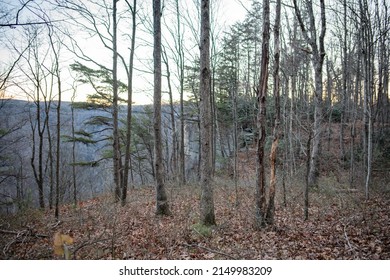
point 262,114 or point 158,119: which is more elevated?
point 158,119

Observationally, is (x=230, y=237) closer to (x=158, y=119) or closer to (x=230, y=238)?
(x=230, y=238)

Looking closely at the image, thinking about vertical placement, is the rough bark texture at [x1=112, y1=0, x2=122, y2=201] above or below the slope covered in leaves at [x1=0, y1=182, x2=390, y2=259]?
above

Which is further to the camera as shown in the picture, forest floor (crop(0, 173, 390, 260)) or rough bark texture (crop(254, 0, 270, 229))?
rough bark texture (crop(254, 0, 270, 229))

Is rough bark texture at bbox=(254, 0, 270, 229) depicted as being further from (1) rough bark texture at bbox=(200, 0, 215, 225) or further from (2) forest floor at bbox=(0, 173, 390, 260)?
(1) rough bark texture at bbox=(200, 0, 215, 225)

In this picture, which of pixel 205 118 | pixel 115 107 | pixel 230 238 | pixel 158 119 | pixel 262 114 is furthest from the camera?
pixel 115 107

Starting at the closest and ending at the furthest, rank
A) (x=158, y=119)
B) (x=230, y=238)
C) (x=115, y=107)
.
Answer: (x=230, y=238)
(x=158, y=119)
(x=115, y=107)

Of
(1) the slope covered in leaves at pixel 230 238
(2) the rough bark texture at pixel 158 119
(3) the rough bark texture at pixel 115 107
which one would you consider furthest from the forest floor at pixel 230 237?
(3) the rough bark texture at pixel 115 107

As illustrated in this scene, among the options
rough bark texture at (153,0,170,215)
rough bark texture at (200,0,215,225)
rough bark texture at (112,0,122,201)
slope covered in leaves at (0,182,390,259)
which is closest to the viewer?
slope covered in leaves at (0,182,390,259)

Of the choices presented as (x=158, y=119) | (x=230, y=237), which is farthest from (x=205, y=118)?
(x=230, y=237)

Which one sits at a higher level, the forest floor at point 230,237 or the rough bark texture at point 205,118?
the rough bark texture at point 205,118

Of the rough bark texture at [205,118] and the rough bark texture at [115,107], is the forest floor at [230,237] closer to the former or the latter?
the rough bark texture at [205,118]

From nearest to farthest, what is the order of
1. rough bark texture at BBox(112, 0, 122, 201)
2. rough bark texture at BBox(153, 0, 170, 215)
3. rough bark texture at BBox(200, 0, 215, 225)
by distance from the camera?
rough bark texture at BBox(200, 0, 215, 225)
rough bark texture at BBox(153, 0, 170, 215)
rough bark texture at BBox(112, 0, 122, 201)

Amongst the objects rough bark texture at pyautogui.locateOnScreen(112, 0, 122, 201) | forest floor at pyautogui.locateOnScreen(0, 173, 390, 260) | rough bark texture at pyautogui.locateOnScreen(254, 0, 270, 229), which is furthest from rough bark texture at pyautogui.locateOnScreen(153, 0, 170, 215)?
rough bark texture at pyautogui.locateOnScreen(254, 0, 270, 229)
